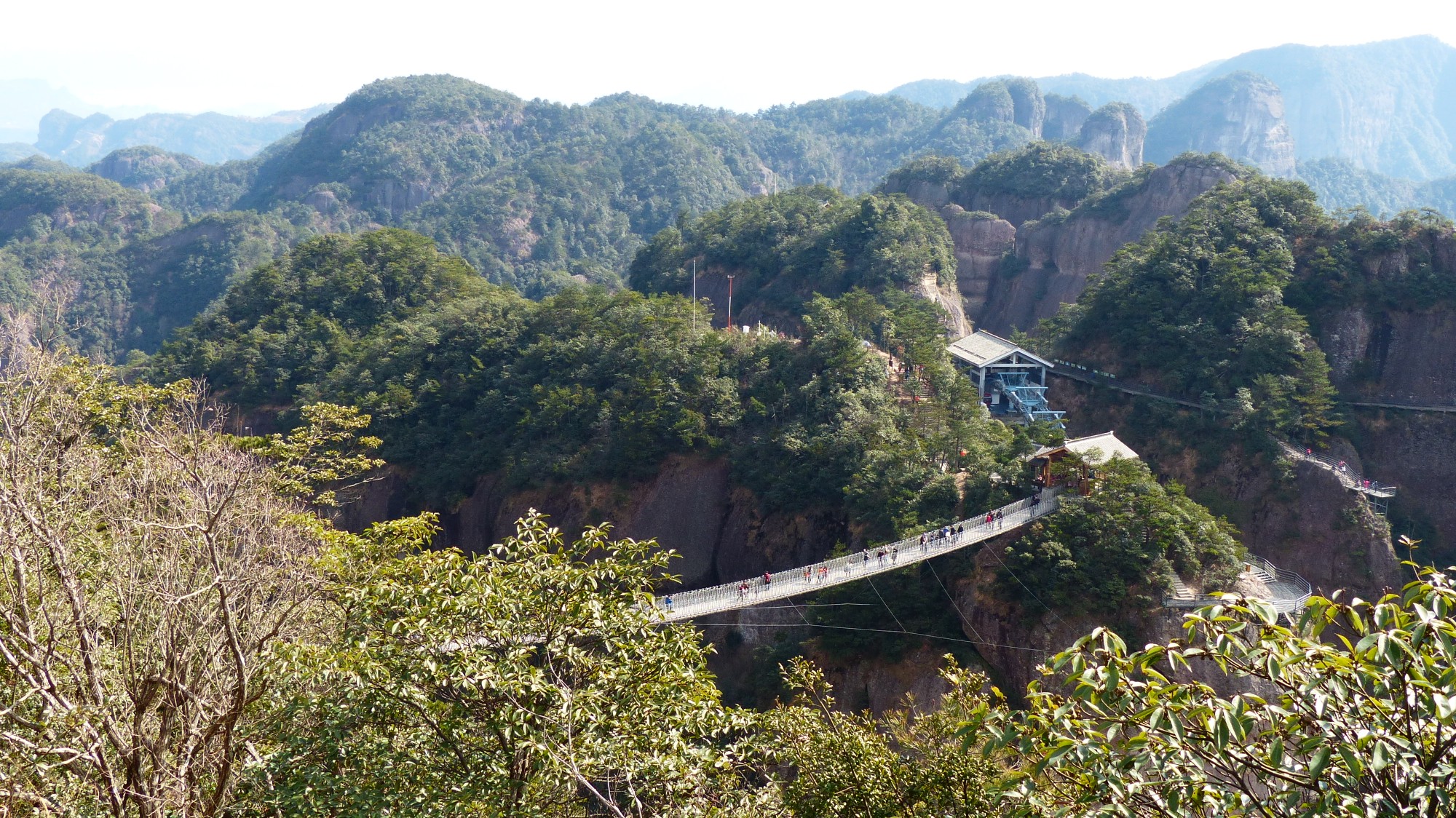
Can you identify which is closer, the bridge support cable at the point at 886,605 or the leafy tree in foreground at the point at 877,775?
the leafy tree in foreground at the point at 877,775

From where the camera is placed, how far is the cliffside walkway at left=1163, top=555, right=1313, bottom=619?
23922 millimetres

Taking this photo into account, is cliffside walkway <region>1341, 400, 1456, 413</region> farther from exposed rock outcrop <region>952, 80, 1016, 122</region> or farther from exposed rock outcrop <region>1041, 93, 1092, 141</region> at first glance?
exposed rock outcrop <region>1041, 93, 1092, 141</region>

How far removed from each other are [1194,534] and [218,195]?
15136 cm

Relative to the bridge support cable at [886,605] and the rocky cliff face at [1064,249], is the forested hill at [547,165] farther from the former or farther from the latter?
the bridge support cable at [886,605]

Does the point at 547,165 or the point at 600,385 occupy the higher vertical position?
the point at 547,165

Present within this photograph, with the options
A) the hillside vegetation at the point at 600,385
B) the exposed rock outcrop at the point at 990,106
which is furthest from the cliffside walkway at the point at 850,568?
the exposed rock outcrop at the point at 990,106

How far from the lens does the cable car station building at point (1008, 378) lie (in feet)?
126

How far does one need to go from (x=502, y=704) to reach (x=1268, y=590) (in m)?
24.5

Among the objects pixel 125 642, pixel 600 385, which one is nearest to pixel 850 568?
pixel 600 385

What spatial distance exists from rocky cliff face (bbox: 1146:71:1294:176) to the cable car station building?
4561 inches

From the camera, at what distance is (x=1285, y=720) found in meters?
5.85

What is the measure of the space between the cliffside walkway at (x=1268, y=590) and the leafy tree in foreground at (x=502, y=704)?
17.3 metres

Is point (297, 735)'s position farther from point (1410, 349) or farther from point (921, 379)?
point (1410, 349)

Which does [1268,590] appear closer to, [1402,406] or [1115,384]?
[1115,384]
